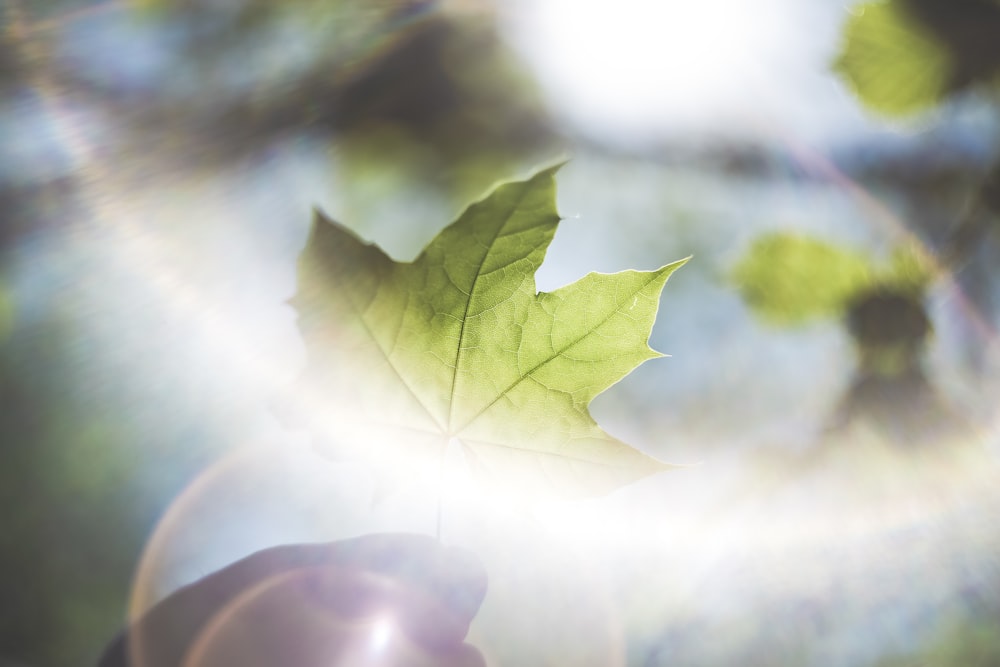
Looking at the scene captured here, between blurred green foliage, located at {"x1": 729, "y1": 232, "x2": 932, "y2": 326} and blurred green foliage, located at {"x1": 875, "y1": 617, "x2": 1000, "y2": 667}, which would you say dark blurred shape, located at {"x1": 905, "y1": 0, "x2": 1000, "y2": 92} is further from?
blurred green foliage, located at {"x1": 875, "y1": 617, "x2": 1000, "y2": 667}

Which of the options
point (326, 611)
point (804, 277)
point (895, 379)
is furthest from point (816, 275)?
point (326, 611)

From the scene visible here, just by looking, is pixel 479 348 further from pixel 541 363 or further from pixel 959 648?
pixel 959 648

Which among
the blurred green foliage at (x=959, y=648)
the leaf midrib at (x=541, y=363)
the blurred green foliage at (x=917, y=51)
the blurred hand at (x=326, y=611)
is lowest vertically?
the blurred green foliage at (x=959, y=648)

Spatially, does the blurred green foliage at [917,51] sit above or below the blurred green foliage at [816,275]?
above

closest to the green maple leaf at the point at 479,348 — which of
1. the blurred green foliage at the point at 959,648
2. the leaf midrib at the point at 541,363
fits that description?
the leaf midrib at the point at 541,363

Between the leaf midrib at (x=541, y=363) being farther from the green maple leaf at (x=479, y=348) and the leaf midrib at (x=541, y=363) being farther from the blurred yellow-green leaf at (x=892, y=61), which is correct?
the blurred yellow-green leaf at (x=892, y=61)

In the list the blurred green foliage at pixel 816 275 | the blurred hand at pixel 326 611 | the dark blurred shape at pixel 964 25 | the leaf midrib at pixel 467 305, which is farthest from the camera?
the blurred green foliage at pixel 816 275

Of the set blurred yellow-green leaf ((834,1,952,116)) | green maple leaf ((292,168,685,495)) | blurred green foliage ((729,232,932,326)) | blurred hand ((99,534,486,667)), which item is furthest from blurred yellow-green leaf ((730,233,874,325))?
blurred hand ((99,534,486,667))
